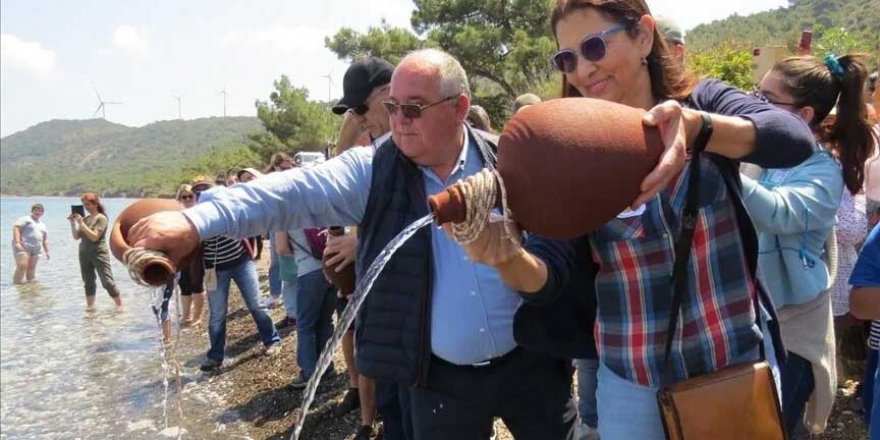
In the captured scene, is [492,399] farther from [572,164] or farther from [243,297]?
[243,297]

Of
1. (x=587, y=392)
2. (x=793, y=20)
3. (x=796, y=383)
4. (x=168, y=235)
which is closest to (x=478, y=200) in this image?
(x=168, y=235)

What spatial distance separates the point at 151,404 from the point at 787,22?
94.4m

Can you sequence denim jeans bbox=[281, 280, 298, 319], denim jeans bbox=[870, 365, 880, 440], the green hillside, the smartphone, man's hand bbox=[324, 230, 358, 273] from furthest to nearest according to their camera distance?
the green hillside
denim jeans bbox=[281, 280, 298, 319]
the smartphone
man's hand bbox=[324, 230, 358, 273]
denim jeans bbox=[870, 365, 880, 440]

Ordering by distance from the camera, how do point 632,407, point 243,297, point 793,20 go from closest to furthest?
point 632,407, point 243,297, point 793,20

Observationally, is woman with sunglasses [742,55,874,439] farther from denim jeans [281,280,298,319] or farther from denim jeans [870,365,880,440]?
denim jeans [281,280,298,319]

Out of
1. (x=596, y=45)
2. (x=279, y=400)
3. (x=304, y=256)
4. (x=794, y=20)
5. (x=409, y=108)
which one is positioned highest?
(x=794, y=20)

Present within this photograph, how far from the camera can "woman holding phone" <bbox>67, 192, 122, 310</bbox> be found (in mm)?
13986

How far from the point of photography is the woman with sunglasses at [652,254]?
196 cm

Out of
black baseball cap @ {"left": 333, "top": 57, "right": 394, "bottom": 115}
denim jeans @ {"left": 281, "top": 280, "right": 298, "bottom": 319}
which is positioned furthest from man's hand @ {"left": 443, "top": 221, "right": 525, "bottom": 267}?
denim jeans @ {"left": 281, "top": 280, "right": 298, "bottom": 319}

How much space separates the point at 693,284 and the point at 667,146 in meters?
0.57

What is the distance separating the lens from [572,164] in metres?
1.58

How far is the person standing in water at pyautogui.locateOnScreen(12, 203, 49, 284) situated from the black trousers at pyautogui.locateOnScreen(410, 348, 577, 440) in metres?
21.5

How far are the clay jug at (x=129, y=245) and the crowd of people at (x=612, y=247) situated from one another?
0.06 m

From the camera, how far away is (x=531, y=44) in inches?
1193
